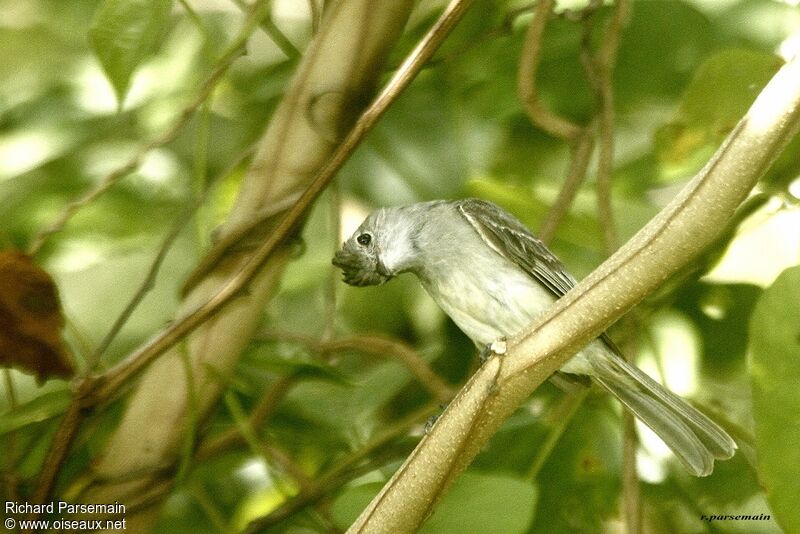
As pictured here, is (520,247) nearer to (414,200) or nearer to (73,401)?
(414,200)

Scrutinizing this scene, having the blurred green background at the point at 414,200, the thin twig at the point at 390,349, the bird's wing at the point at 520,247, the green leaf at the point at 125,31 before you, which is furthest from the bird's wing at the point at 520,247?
the green leaf at the point at 125,31

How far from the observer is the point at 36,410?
1382 millimetres

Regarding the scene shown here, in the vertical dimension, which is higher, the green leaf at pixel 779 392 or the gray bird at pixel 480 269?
the gray bird at pixel 480 269

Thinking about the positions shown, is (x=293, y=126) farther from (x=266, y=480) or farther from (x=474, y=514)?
(x=266, y=480)

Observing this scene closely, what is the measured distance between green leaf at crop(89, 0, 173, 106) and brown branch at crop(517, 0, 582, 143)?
0.62 metres

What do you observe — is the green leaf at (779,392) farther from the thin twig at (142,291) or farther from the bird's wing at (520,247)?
the thin twig at (142,291)

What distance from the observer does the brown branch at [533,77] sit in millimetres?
1598

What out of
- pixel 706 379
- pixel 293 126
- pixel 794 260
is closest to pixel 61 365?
pixel 293 126

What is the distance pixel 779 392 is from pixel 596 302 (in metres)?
0.43

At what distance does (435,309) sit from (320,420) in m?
0.64

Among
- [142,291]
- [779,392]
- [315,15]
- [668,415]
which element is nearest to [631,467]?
[668,415]

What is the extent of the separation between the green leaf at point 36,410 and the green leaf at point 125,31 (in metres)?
0.46

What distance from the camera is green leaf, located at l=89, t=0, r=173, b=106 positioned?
123cm

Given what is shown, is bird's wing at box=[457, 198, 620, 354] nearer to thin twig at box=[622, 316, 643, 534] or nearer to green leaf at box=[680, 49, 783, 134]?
thin twig at box=[622, 316, 643, 534]
